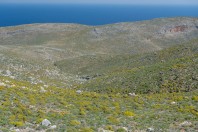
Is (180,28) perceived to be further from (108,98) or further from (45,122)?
(45,122)

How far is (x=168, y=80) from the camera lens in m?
33.2

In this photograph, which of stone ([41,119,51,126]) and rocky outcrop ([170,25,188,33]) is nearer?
stone ([41,119,51,126])

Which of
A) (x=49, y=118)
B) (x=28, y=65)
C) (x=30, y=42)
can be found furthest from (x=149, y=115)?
(x=30, y=42)

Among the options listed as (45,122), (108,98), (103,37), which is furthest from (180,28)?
(45,122)

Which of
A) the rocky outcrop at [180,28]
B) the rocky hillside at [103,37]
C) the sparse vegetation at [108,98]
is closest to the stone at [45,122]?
the sparse vegetation at [108,98]

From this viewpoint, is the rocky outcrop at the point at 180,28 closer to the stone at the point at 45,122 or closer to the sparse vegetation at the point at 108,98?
the sparse vegetation at the point at 108,98

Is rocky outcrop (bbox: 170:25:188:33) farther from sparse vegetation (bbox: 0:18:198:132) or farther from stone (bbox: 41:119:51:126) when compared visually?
stone (bbox: 41:119:51:126)

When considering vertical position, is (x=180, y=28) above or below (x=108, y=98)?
above

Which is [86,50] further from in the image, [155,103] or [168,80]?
[155,103]

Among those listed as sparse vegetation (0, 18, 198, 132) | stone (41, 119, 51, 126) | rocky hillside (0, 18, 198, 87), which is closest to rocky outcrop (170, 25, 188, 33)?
rocky hillside (0, 18, 198, 87)

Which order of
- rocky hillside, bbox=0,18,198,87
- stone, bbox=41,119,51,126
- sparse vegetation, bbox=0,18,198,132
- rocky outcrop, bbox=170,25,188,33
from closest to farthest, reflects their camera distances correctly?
stone, bbox=41,119,51,126 → sparse vegetation, bbox=0,18,198,132 → rocky hillside, bbox=0,18,198,87 → rocky outcrop, bbox=170,25,188,33

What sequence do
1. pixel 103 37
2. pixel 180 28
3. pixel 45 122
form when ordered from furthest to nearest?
pixel 180 28 → pixel 103 37 → pixel 45 122

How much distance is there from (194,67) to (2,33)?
9491 centimetres

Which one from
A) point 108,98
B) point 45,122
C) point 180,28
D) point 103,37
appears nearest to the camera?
point 45,122
